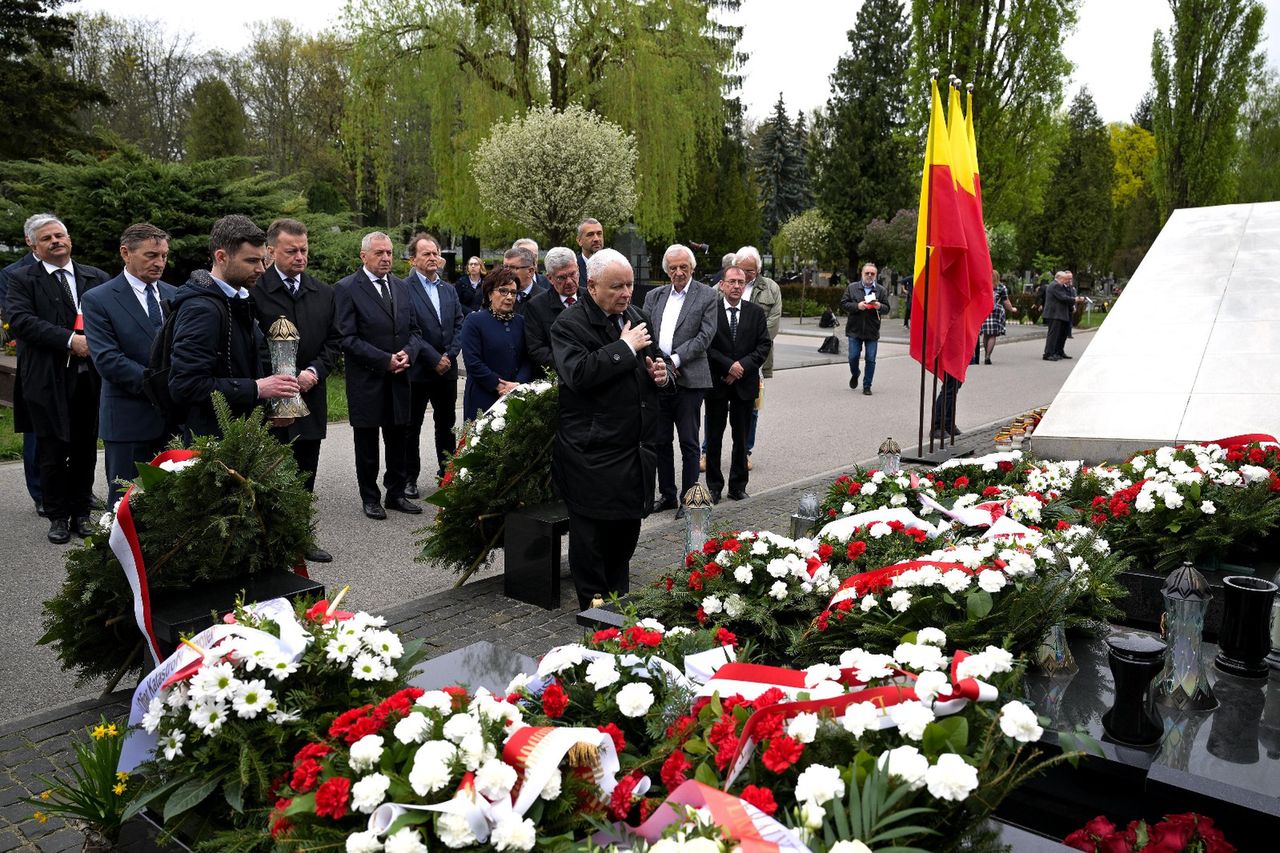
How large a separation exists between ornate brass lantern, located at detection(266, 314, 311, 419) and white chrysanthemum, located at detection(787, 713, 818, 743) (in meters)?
3.89

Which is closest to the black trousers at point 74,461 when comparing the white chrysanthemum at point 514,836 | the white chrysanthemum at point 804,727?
the white chrysanthemum at point 514,836

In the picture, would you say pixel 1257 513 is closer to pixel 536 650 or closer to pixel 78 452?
pixel 536 650

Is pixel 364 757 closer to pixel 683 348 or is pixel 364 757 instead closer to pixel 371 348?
pixel 683 348

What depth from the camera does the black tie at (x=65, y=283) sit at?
21.8 feet

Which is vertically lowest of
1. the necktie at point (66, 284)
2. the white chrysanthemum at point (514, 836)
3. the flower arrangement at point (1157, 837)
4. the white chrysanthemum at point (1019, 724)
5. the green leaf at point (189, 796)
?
the flower arrangement at point (1157, 837)

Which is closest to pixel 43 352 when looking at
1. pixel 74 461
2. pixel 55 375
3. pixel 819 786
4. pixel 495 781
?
pixel 55 375

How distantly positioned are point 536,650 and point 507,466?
1.22m

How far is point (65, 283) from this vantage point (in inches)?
263

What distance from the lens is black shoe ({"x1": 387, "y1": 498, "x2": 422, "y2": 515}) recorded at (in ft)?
24.0

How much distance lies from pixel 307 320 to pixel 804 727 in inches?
197

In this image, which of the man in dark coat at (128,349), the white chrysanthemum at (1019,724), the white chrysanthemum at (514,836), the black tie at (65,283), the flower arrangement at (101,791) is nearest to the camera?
the white chrysanthemum at (514,836)

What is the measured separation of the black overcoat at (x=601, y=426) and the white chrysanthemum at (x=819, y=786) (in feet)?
9.50

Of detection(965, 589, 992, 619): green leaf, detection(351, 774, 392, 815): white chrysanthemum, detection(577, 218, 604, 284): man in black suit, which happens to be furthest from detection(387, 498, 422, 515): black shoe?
detection(351, 774, 392, 815): white chrysanthemum

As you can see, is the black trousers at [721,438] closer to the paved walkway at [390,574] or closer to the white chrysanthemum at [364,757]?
the paved walkway at [390,574]
